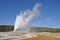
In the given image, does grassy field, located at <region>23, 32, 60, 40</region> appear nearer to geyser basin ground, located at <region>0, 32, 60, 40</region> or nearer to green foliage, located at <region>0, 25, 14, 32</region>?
geyser basin ground, located at <region>0, 32, 60, 40</region>

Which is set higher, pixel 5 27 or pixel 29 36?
pixel 5 27

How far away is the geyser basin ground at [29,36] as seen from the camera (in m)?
5.31

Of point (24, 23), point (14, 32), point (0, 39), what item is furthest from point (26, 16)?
point (0, 39)

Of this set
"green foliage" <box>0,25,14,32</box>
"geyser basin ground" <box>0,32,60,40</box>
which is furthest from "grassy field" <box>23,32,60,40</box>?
"green foliage" <box>0,25,14,32</box>

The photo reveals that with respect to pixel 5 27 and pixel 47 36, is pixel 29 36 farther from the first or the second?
pixel 5 27

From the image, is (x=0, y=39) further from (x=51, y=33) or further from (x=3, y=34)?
(x=51, y=33)

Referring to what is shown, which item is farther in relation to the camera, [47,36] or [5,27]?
[5,27]

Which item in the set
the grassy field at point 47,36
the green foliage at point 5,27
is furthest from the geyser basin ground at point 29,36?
the green foliage at point 5,27

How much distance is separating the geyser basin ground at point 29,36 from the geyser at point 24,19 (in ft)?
0.72

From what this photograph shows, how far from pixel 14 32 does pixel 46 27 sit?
35.5 inches

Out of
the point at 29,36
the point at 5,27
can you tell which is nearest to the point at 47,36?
the point at 29,36

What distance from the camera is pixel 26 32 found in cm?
553

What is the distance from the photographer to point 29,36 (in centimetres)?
538

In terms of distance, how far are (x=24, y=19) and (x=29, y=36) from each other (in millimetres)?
629
